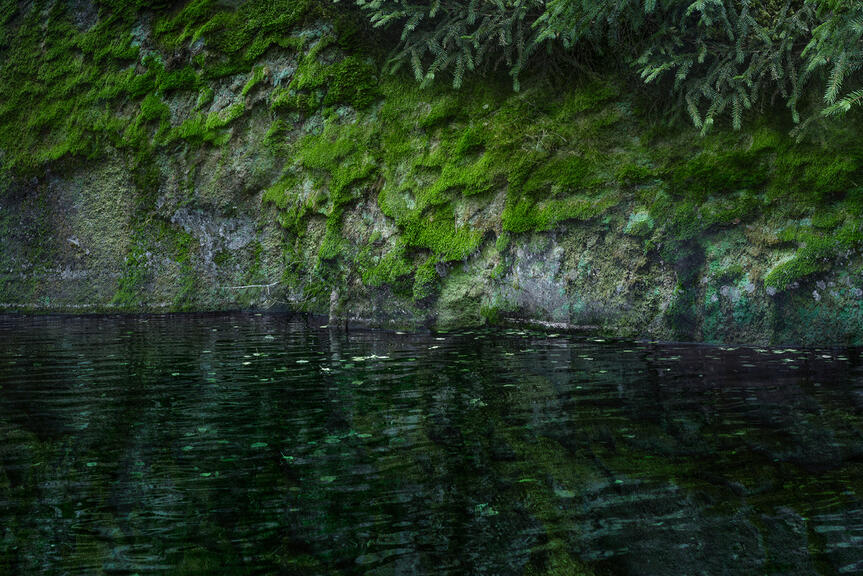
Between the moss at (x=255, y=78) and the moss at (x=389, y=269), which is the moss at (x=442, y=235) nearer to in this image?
the moss at (x=389, y=269)

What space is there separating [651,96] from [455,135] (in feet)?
8.89

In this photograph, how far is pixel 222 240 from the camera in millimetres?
12844

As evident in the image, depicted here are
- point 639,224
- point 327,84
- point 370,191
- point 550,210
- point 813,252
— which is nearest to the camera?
point 813,252

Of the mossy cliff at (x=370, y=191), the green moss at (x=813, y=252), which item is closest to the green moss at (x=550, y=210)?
the mossy cliff at (x=370, y=191)

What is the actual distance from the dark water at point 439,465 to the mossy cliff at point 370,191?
1304 millimetres

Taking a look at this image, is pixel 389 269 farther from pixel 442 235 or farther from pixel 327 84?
pixel 327 84

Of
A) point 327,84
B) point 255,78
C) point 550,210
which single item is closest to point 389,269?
point 550,210

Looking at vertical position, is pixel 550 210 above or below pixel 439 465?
above

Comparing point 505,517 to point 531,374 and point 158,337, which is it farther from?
point 158,337

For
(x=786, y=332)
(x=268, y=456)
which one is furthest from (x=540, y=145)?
(x=268, y=456)

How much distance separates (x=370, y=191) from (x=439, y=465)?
7313 mm

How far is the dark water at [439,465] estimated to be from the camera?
3.39 m

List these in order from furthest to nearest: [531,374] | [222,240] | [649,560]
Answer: [222,240]
[531,374]
[649,560]

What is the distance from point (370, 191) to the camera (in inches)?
446
